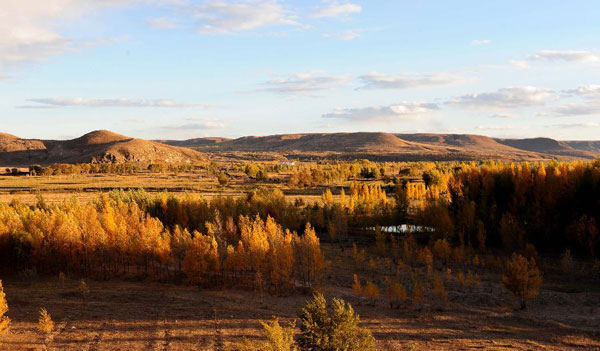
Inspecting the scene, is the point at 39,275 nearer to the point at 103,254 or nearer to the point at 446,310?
the point at 103,254

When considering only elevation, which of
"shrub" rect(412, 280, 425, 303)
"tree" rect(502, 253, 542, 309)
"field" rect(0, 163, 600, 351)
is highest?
"tree" rect(502, 253, 542, 309)

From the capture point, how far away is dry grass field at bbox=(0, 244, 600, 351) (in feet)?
104

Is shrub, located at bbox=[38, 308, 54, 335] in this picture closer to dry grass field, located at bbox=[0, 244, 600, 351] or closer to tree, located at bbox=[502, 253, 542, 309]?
dry grass field, located at bbox=[0, 244, 600, 351]

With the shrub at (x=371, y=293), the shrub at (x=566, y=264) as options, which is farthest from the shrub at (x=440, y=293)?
the shrub at (x=566, y=264)

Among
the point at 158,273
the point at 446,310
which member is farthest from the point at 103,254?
the point at 446,310

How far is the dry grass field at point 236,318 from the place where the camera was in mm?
31844

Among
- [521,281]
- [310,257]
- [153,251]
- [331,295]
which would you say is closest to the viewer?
[521,281]

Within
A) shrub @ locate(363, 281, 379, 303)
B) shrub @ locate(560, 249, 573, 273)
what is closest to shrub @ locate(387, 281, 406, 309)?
shrub @ locate(363, 281, 379, 303)

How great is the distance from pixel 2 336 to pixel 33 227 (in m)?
22.8

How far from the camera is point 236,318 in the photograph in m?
37.1

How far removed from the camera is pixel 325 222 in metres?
79.6

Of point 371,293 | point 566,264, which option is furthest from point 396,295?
point 566,264

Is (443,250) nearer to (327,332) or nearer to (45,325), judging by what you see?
(327,332)

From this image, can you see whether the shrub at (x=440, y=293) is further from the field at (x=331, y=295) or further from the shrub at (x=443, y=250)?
the shrub at (x=443, y=250)
